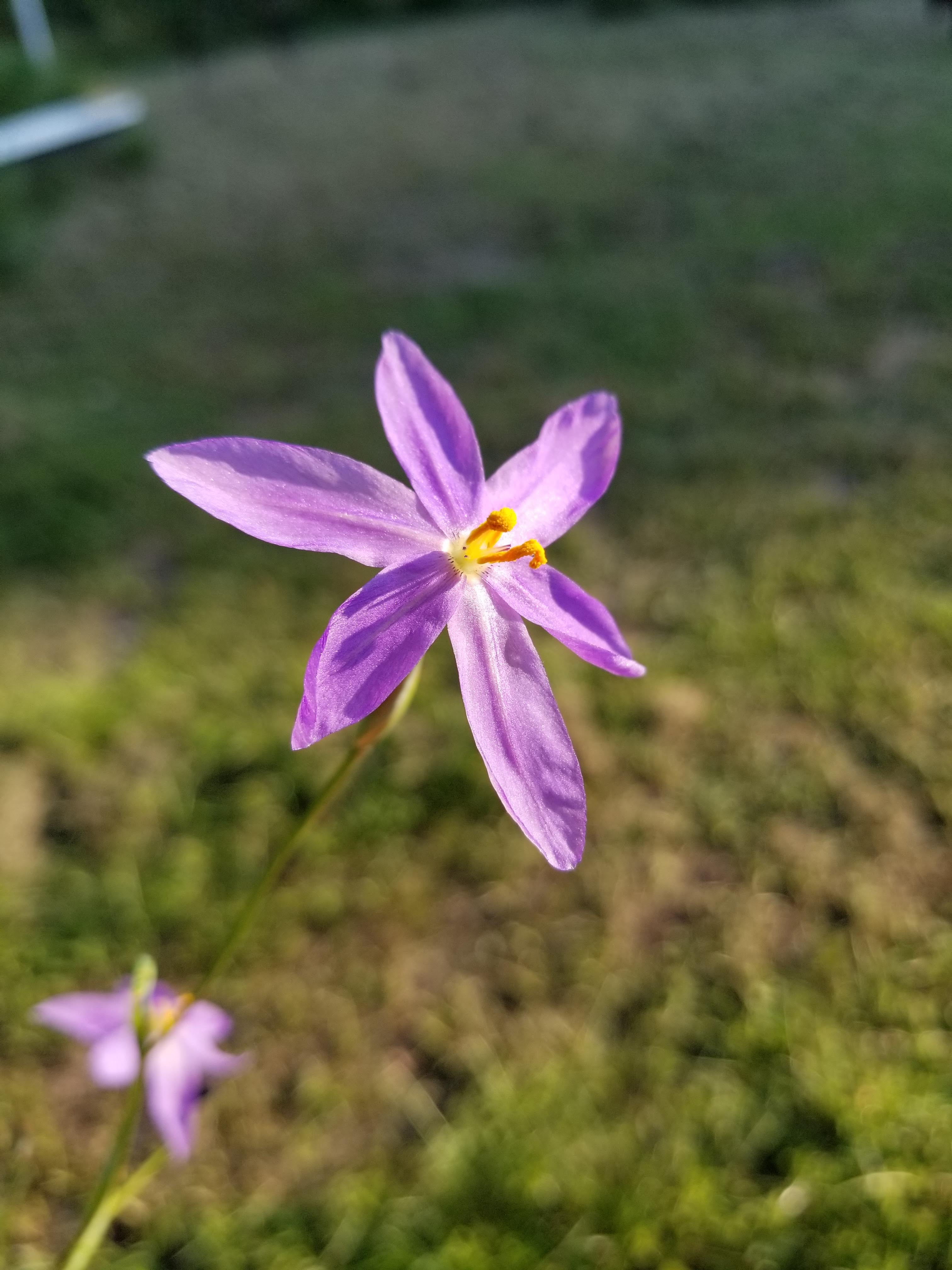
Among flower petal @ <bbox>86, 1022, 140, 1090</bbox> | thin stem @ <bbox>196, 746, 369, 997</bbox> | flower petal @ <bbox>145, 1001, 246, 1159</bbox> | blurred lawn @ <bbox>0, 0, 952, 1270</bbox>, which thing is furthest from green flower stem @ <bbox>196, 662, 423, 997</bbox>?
blurred lawn @ <bbox>0, 0, 952, 1270</bbox>

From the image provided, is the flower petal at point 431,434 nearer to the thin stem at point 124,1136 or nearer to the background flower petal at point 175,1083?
the thin stem at point 124,1136

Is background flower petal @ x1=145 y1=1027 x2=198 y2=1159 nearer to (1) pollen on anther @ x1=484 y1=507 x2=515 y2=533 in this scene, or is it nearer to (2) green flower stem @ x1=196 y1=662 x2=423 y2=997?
(2) green flower stem @ x1=196 y1=662 x2=423 y2=997

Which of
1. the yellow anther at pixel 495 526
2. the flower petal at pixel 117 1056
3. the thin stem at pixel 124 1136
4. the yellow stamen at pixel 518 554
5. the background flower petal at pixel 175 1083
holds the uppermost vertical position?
the yellow anther at pixel 495 526

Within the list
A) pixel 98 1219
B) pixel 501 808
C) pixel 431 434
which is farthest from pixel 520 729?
pixel 501 808

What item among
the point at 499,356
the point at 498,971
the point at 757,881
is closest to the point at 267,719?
the point at 498,971

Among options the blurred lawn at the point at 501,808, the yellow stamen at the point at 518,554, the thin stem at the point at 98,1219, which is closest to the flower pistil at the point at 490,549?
the yellow stamen at the point at 518,554

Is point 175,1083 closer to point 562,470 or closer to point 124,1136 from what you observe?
point 124,1136
